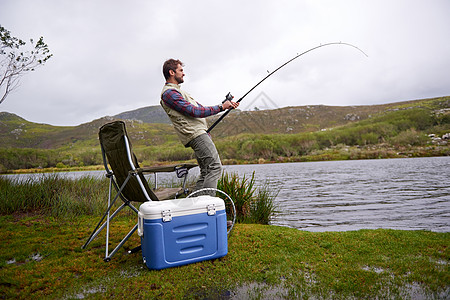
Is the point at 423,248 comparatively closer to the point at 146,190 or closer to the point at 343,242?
the point at 343,242

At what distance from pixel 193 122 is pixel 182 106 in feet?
0.79

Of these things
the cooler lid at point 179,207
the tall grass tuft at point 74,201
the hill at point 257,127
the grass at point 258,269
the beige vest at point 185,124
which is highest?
the hill at point 257,127

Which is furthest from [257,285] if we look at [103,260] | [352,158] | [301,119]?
[301,119]

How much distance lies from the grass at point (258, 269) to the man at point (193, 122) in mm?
876

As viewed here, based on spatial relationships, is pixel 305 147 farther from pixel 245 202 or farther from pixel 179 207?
pixel 179 207

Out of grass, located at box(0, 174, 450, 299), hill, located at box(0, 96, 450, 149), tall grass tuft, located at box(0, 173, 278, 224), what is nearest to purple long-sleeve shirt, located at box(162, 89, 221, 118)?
grass, located at box(0, 174, 450, 299)

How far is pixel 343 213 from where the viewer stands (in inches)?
284

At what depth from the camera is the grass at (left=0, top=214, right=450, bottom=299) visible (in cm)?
227

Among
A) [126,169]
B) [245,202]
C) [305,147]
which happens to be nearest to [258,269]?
[126,169]

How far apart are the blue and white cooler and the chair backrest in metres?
0.32

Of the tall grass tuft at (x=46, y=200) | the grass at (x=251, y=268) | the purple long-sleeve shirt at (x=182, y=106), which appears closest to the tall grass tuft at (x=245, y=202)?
the grass at (x=251, y=268)

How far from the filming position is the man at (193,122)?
325cm

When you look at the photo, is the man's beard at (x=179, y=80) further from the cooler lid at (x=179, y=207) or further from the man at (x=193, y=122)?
the cooler lid at (x=179, y=207)

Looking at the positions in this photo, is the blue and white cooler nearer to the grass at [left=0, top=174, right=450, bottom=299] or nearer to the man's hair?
the grass at [left=0, top=174, right=450, bottom=299]
